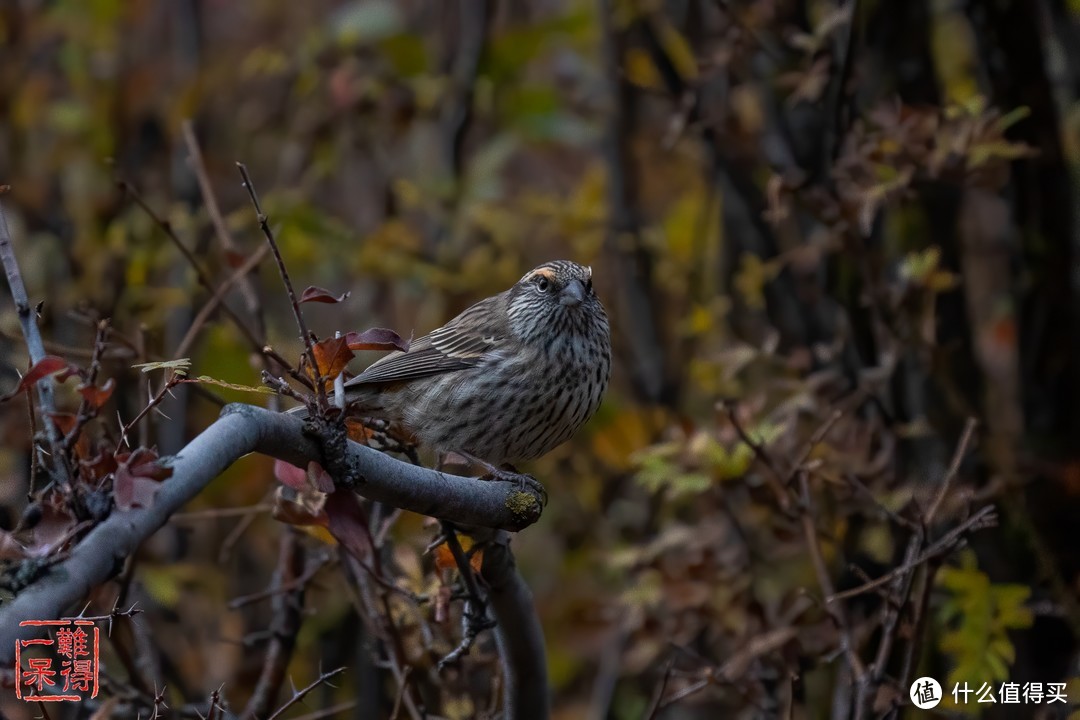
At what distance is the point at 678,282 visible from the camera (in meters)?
6.62

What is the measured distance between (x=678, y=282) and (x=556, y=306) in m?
1.84

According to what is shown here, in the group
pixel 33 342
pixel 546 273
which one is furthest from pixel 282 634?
pixel 33 342

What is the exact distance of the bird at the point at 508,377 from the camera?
4699mm

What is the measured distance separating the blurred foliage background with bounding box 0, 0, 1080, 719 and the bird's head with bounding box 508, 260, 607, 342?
58 cm

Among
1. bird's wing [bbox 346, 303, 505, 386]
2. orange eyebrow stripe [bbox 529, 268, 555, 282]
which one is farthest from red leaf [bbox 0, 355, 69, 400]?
orange eyebrow stripe [bbox 529, 268, 555, 282]

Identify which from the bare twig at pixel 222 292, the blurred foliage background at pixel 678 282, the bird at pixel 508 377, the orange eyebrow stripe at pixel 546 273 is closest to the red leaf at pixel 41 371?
the blurred foliage background at pixel 678 282

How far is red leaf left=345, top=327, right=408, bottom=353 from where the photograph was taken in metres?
2.80

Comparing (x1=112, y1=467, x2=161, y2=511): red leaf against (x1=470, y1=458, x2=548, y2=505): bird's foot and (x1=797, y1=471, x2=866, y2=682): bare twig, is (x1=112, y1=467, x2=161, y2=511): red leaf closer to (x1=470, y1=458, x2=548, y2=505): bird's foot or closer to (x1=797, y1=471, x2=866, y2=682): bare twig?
(x1=470, y1=458, x2=548, y2=505): bird's foot

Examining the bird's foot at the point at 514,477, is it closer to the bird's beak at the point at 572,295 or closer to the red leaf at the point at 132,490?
the bird's beak at the point at 572,295

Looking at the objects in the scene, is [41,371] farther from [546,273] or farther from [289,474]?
[546,273]

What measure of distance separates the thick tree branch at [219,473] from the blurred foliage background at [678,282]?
827 millimetres

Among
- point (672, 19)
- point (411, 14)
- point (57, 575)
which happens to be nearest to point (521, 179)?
point (411, 14)

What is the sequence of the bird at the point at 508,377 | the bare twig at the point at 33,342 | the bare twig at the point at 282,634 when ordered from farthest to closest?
the bird at the point at 508,377, the bare twig at the point at 282,634, the bare twig at the point at 33,342

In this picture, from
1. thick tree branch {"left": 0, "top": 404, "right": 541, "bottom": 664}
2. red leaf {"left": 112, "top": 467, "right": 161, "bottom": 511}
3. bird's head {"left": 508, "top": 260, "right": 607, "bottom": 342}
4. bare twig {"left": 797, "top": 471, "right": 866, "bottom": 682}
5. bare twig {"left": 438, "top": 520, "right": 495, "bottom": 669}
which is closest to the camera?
thick tree branch {"left": 0, "top": 404, "right": 541, "bottom": 664}
